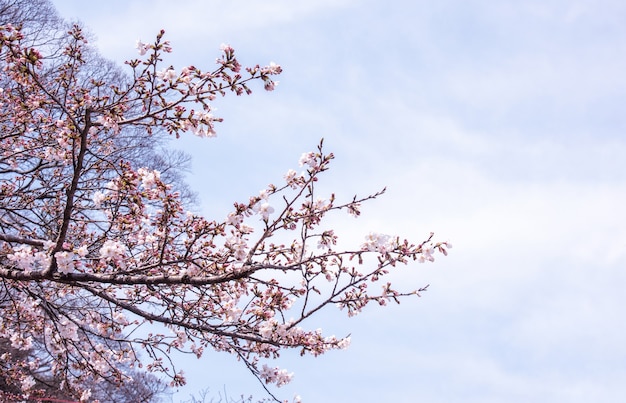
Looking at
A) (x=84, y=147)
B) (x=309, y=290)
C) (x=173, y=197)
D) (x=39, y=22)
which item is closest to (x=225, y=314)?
(x=309, y=290)

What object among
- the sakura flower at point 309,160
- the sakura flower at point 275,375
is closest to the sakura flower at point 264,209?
the sakura flower at point 309,160

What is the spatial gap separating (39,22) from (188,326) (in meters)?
9.43

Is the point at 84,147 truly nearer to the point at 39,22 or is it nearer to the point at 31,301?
the point at 31,301

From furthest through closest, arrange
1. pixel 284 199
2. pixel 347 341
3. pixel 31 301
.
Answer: pixel 31 301
pixel 347 341
pixel 284 199

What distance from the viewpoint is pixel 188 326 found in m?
4.79

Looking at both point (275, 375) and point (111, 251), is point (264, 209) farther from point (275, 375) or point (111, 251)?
point (275, 375)

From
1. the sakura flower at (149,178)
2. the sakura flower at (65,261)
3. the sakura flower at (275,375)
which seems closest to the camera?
the sakura flower at (65,261)

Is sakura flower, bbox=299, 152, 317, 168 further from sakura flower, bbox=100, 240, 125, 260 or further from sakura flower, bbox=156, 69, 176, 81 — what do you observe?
sakura flower, bbox=100, 240, 125, 260

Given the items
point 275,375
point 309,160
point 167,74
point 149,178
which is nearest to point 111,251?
point 149,178

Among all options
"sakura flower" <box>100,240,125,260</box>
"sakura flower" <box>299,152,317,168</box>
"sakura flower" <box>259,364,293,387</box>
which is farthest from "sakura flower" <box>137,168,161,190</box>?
"sakura flower" <box>259,364,293,387</box>

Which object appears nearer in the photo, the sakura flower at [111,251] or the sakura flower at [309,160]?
the sakura flower at [111,251]

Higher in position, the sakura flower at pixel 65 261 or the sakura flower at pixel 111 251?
the sakura flower at pixel 111 251

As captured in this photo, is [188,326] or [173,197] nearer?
[173,197]

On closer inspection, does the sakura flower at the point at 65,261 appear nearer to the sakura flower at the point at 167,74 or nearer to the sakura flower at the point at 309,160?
the sakura flower at the point at 167,74
